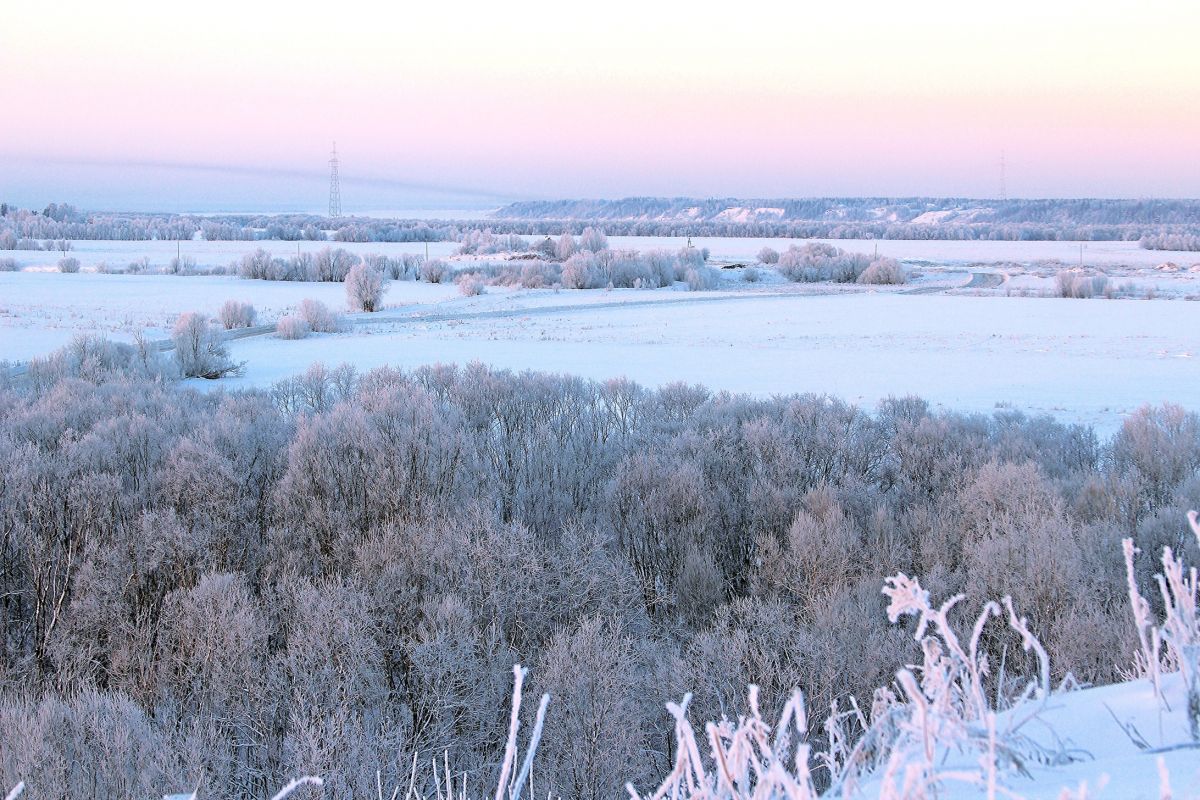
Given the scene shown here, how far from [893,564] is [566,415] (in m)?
5.57

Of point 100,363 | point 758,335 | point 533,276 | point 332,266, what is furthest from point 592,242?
point 100,363

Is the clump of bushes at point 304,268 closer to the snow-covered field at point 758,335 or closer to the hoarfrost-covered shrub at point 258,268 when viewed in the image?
the hoarfrost-covered shrub at point 258,268

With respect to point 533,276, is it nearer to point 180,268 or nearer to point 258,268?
point 258,268

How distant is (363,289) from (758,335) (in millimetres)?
14080

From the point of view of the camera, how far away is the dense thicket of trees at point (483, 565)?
241 inches

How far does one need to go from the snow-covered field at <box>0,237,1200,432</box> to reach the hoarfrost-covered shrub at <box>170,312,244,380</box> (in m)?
0.64

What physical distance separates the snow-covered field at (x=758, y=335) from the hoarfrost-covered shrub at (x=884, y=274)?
16.4 ft

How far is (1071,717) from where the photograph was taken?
7.25 ft

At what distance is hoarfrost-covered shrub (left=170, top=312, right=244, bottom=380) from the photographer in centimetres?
2061

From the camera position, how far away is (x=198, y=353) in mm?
20859

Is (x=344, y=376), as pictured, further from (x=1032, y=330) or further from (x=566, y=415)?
(x=1032, y=330)

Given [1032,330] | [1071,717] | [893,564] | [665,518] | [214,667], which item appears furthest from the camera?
[1032,330]

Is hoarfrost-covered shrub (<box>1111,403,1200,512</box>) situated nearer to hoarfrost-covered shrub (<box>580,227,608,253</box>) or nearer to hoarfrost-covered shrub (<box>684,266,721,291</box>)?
hoarfrost-covered shrub (<box>684,266,721,291</box>)

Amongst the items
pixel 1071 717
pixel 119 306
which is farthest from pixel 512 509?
pixel 119 306
